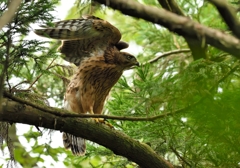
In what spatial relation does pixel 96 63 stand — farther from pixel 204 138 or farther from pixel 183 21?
pixel 183 21

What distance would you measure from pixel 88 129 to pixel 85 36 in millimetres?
1574

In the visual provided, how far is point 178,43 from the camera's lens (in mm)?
6918

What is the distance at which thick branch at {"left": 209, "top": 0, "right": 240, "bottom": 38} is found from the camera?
1919mm

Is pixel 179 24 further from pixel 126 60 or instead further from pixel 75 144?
pixel 126 60

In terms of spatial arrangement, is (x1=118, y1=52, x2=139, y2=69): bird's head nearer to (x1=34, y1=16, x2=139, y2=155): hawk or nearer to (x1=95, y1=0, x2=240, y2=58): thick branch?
(x1=34, y1=16, x2=139, y2=155): hawk

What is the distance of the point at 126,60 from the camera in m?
5.49

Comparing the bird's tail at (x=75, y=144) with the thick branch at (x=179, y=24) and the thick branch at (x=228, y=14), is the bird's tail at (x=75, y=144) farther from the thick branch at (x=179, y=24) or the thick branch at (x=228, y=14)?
the thick branch at (x=228, y=14)

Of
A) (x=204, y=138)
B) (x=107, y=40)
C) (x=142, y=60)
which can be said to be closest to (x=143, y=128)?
(x=204, y=138)

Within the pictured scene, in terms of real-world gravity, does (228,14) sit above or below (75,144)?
above

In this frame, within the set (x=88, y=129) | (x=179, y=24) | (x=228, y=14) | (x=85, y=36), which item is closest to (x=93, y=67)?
(x=85, y=36)

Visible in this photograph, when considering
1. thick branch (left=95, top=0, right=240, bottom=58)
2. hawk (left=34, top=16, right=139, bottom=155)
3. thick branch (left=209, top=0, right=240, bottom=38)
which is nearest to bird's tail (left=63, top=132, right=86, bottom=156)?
hawk (left=34, top=16, right=139, bottom=155)

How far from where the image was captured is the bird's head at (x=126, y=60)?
5.48m

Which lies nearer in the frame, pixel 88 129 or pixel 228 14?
pixel 228 14

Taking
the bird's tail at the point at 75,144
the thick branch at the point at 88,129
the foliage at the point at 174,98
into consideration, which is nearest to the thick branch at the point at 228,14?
the foliage at the point at 174,98
